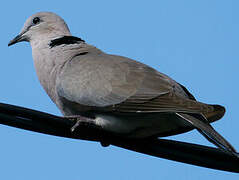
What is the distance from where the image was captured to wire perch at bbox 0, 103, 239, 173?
4188 millimetres

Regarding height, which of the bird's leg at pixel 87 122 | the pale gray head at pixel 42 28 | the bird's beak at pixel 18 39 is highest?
the pale gray head at pixel 42 28

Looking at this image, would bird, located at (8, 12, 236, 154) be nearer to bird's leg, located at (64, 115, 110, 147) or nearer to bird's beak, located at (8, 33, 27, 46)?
bird's leg, located at (64, 115, 110, 147)

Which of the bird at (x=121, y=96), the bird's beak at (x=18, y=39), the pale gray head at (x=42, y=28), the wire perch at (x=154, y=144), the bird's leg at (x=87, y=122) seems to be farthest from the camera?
the bird's beak at (x=18, y=39)

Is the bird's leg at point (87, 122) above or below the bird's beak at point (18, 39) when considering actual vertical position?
below

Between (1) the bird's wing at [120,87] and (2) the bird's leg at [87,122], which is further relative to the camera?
(2) the bird's leg at [87,122]

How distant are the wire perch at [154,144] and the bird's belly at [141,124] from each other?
1.15 feet

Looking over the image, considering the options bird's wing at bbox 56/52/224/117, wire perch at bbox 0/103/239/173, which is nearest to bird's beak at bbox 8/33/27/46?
bird's wing at bbox 56/52/224/117

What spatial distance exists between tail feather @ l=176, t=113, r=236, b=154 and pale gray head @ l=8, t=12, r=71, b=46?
275cm

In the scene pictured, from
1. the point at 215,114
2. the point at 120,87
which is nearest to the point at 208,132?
the point at 215,114

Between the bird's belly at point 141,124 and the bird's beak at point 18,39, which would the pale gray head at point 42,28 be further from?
the bird's belly at point 141,124

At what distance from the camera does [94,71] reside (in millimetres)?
5469

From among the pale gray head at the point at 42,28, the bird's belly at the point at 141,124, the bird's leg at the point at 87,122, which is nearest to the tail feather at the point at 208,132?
the bird's belly at the point at 141,124

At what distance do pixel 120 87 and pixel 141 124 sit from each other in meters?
0.44

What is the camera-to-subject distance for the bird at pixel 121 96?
4.82 meters
